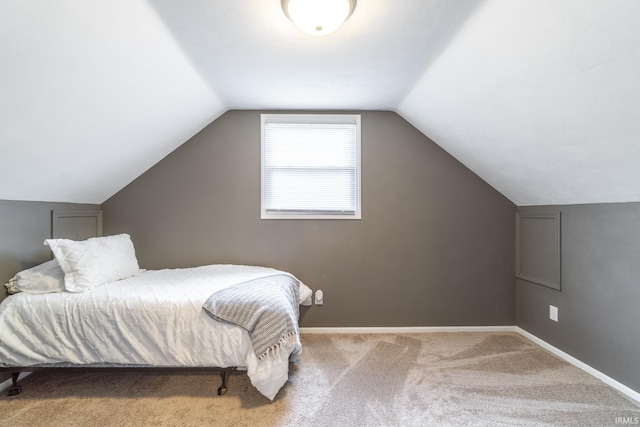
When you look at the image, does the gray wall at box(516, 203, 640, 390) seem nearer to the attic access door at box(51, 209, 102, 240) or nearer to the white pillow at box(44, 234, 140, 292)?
the white pillow at box(44, 234, 140, 292)

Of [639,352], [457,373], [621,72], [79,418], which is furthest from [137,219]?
[639,352]

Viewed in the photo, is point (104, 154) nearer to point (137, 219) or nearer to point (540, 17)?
point (137, 219)

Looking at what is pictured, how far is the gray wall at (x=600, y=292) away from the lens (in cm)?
194

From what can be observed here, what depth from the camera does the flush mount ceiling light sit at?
142 centimetres

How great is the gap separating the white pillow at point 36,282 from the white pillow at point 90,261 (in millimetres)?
65

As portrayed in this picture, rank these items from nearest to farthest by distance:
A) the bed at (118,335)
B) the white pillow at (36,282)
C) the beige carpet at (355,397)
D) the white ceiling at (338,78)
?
the white ceiling at (338,78), the beige carpet at (355,397), the bed at (118,335), the white pillow at (36,282)

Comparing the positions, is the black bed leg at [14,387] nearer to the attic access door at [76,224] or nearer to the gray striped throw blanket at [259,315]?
the attic access door at [76,224]

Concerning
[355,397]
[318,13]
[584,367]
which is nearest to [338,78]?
[318,13]

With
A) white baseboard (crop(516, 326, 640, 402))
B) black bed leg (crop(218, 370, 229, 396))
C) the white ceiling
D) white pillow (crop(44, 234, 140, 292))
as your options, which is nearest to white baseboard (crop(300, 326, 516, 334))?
white baseboard (crop(516, 326, 640, 402))

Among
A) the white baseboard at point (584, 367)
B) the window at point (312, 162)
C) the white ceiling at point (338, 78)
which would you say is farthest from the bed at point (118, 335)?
the white baseboard at point (584, 367)

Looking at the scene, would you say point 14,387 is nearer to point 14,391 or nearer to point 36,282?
point 14,391

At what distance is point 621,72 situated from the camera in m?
1.30

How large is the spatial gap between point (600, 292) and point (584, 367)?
0.61m

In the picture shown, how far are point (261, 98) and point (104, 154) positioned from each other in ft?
4.50
